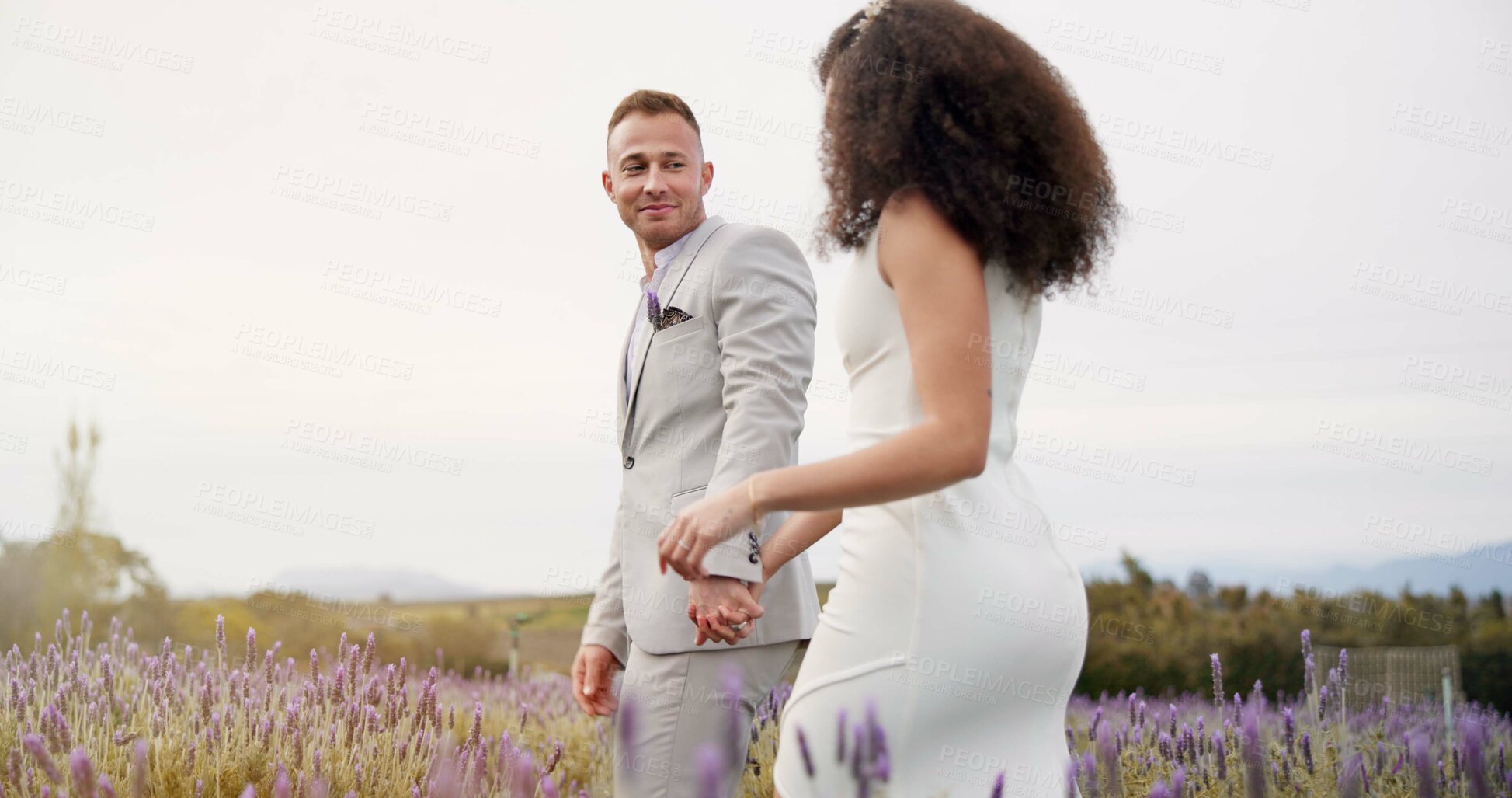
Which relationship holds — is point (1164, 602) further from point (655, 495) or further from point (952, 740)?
point (952, 740)

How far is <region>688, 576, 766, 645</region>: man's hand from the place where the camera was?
2209 millimetres

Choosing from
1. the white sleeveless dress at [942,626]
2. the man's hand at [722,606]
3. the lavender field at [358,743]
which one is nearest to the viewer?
the white sleeveless dress at [942,626]

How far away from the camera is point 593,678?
2.72 m

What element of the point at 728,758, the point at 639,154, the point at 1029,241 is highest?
the point at 639,154

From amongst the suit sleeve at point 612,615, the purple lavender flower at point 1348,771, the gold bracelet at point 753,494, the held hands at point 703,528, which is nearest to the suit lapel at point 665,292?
the suit sleeve at point 612,615

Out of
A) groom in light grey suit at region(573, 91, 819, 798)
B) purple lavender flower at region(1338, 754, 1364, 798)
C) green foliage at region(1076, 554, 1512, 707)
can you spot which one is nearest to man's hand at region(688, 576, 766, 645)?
groom in light grey suit at region(573, 91, 819, 798)

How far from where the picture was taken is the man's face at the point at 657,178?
2801 mm

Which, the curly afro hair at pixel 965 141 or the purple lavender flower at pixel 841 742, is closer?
the purple lavender flower at pixel 841 742

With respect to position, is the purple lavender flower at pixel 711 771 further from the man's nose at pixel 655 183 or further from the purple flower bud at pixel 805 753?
the man's nose at pixel 655 183

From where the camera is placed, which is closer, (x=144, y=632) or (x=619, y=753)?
(x=619, y=753)

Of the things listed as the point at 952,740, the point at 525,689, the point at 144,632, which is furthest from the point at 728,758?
the point at 144,632

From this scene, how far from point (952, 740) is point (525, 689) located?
471 centimetres

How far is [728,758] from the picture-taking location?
192cm

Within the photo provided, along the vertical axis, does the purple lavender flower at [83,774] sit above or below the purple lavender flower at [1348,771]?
above
